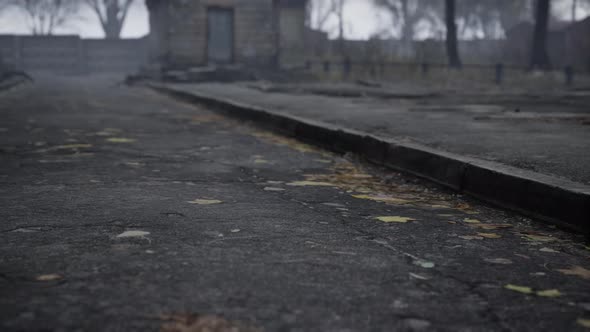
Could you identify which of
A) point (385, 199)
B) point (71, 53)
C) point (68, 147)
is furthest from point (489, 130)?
point (71, 53)

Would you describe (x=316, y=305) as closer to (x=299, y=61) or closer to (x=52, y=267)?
(x=52, y=267)

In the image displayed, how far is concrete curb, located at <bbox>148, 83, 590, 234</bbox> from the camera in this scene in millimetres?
3258

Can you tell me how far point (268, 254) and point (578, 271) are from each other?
3.70 feet

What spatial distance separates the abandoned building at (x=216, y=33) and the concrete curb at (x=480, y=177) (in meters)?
19.9

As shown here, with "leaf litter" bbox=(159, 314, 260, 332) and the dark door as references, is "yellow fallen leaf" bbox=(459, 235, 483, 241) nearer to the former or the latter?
"leaf litter" bbox=(159, 314, 260, 332)

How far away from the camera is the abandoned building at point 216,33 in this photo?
84.5ft

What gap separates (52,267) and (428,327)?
1.28 metres

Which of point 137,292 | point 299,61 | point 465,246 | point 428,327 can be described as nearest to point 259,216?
point 465,246

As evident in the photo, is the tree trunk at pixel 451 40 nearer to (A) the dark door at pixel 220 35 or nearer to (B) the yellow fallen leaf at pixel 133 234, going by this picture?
(A) the dark door at pixel 220 35

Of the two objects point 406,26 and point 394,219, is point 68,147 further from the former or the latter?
point 406,26

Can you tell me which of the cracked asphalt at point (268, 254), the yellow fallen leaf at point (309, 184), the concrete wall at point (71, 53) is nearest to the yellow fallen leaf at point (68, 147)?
the cracked asphalt at point (268, 254)

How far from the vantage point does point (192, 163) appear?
17.1ft

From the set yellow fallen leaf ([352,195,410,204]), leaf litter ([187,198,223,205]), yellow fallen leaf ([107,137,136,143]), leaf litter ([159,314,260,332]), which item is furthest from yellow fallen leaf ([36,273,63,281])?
yellow fallen leaf ([107,137,136,143])

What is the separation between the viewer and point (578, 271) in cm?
253
